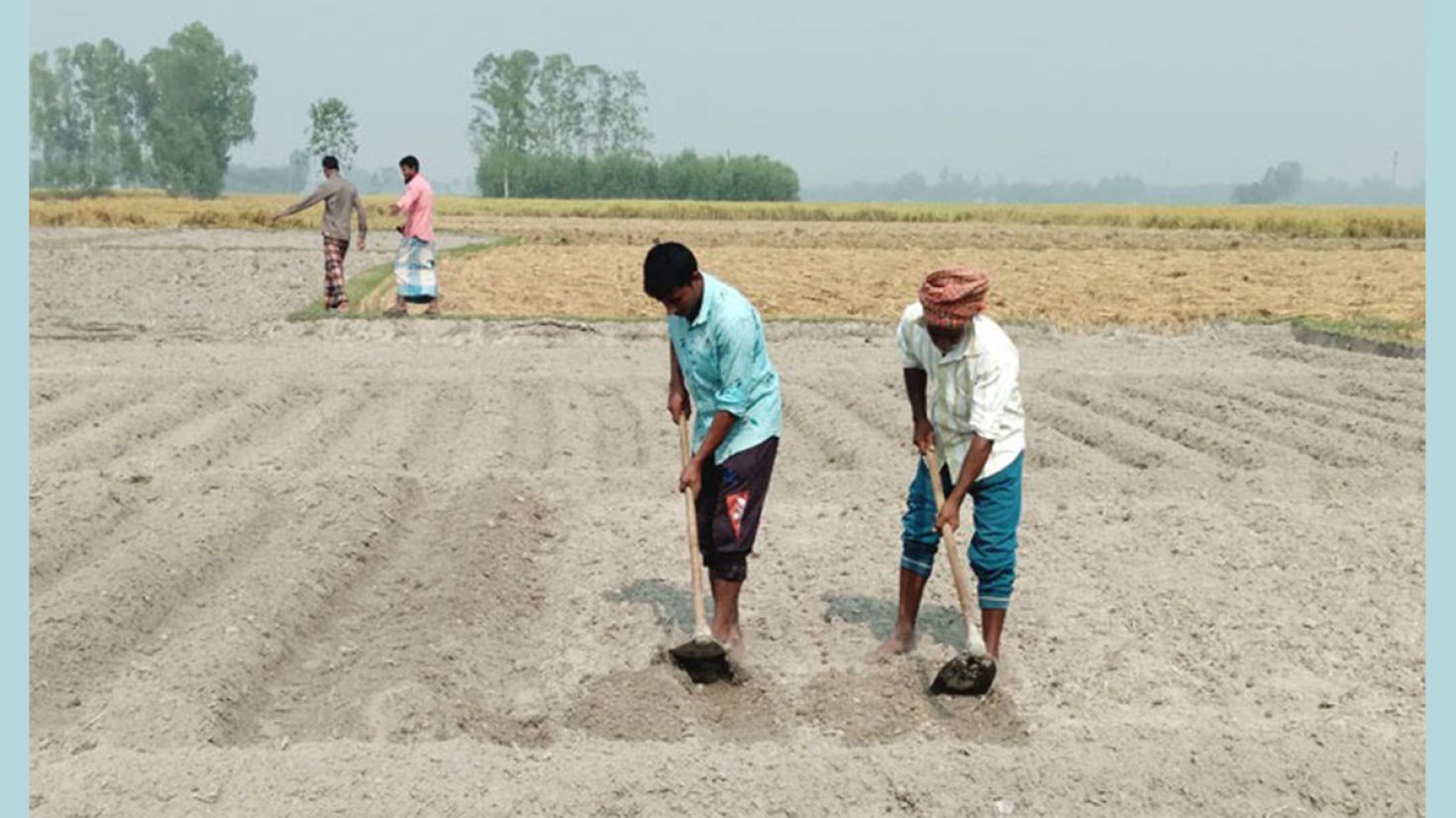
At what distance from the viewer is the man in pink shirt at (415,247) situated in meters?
14.1

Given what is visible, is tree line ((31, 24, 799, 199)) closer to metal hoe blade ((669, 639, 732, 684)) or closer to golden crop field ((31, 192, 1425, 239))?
golden crop field ((31, 192, 1425, 239))

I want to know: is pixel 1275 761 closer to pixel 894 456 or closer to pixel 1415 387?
pixel 894 456

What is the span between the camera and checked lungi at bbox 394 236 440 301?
47.9ft

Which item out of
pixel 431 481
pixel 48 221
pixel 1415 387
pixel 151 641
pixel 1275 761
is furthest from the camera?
pixel 48 221

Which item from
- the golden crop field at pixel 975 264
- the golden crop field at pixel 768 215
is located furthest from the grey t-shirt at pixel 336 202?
the golden crop field at pixel 768 215

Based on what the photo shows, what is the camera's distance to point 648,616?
5.73 m

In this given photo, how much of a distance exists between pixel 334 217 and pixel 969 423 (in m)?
11.4

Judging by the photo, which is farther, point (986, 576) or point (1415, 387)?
point (1415, 387)

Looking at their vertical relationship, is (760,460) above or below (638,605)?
above

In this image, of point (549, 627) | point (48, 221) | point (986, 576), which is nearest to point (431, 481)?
point (549, 627)

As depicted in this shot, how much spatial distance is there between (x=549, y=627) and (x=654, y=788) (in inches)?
70.2

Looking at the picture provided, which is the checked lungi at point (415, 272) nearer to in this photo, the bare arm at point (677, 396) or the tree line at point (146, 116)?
the bare arm at point (677, 396)

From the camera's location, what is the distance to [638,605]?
5.87 m

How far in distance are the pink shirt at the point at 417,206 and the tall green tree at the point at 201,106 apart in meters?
71.6
